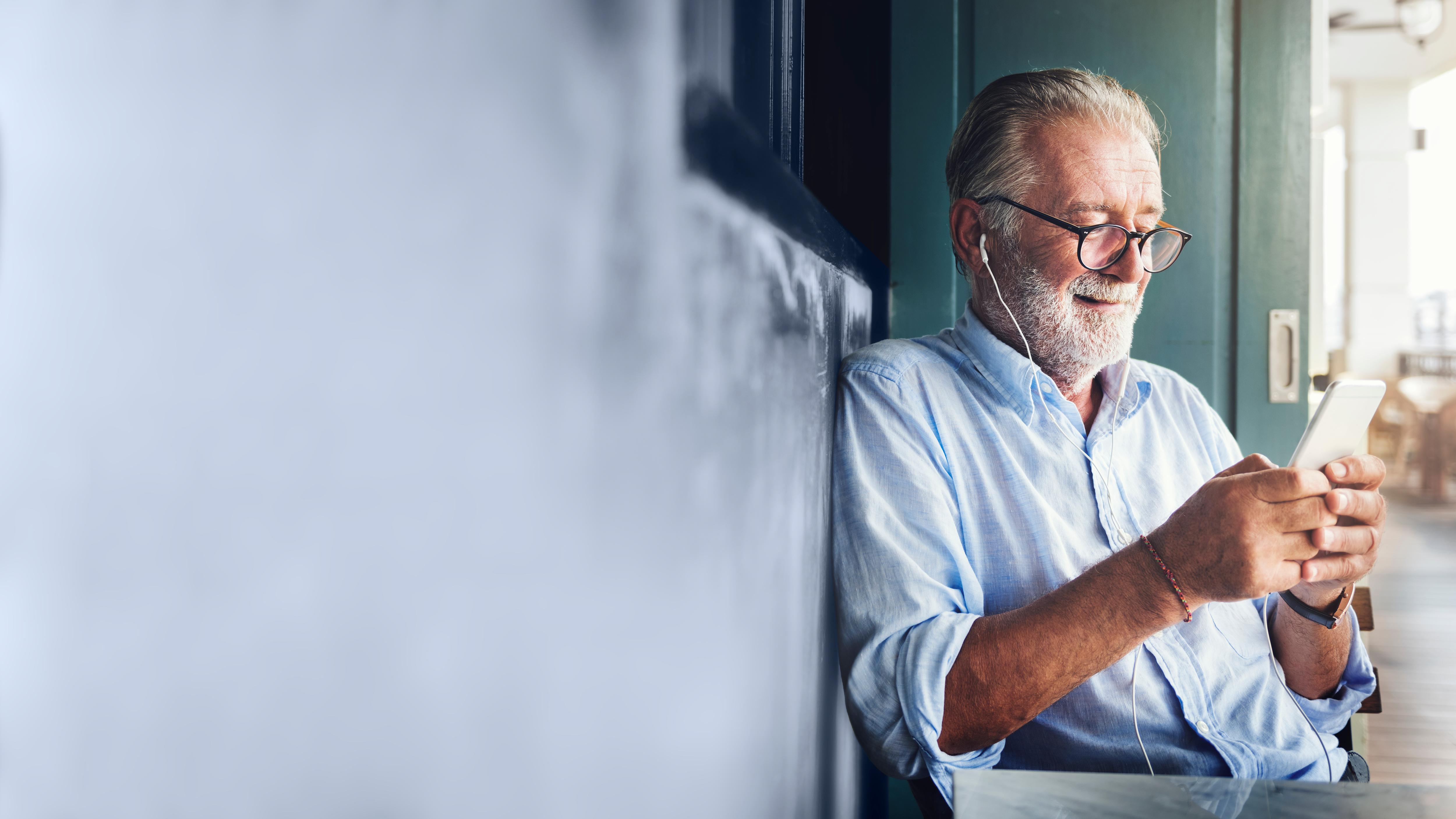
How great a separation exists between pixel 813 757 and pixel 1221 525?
21.0 inches

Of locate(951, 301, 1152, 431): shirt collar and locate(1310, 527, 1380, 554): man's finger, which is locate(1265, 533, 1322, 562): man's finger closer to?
locate(1310, 527, 1380, 554): man's finger

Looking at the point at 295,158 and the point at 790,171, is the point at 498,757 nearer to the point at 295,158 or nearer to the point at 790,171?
the point at 295,158

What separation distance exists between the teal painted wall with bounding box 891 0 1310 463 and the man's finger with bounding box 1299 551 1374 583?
890 millimetres

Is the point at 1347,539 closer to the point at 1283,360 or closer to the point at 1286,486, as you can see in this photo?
the point at 1286,486

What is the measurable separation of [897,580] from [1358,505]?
54cm

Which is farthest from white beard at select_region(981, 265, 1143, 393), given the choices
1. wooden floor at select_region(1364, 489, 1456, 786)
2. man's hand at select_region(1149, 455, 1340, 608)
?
wooden floor at select_region(1364, 489, 1456, 786)

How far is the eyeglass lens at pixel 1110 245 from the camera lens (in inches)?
47.9

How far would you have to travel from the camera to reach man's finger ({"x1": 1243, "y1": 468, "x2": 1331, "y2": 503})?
2.87 ft

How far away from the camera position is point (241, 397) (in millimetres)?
218

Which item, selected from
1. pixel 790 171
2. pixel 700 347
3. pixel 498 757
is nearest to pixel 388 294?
pixel 498 757

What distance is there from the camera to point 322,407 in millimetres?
235

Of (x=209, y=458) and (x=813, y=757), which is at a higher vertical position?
(x=209, y=458)

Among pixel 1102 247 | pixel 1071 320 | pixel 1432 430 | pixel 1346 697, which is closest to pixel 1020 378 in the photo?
pixel 1071 320

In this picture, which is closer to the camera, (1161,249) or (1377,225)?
(1161,249)
